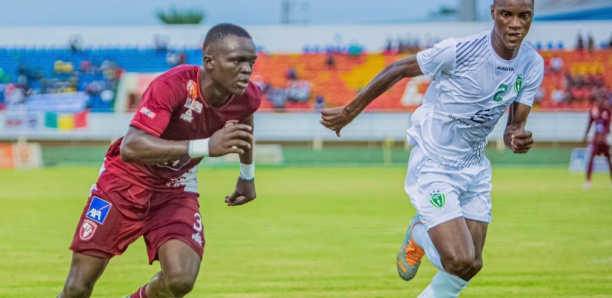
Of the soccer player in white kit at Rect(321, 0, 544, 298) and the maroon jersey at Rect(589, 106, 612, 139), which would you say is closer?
the soccer player in white kit at Rect(321, 0, 544, 298)

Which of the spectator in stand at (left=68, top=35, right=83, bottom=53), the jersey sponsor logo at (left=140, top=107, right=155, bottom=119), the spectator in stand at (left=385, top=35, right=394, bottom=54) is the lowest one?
the spectator in stand at (left=385, top=35, right=394, bottom=54)

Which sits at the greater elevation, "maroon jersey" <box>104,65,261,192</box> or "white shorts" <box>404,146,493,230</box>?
"maroon jersey" <box>104,65,261,192</box>

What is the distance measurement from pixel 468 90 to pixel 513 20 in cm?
59

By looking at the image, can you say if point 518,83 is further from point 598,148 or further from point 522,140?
point 598,148

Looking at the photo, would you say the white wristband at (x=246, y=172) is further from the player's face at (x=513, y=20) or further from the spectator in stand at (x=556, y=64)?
the spectator in stand at (x=556, y=64)

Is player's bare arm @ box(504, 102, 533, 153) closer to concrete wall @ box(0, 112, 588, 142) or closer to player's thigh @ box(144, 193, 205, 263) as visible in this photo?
player's thigh @ box(144, 193, 205, 263)

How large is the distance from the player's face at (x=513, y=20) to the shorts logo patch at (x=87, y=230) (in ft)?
10.3

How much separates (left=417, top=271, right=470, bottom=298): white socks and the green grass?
145cm

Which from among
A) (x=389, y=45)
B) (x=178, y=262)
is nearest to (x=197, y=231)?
(x=178, y=262)

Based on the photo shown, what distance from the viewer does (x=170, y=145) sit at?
498 centimetres

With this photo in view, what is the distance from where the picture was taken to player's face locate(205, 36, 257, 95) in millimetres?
5289

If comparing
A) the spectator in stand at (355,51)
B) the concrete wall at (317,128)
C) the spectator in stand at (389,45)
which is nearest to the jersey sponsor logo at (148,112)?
the concrete wall at (317,128)

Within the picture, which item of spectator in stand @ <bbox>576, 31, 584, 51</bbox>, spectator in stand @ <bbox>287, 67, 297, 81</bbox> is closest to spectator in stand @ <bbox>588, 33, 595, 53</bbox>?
spectator in stand @ <bbox>576, 31, 584, 51</bbox>

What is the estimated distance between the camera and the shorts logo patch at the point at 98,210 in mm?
5480
